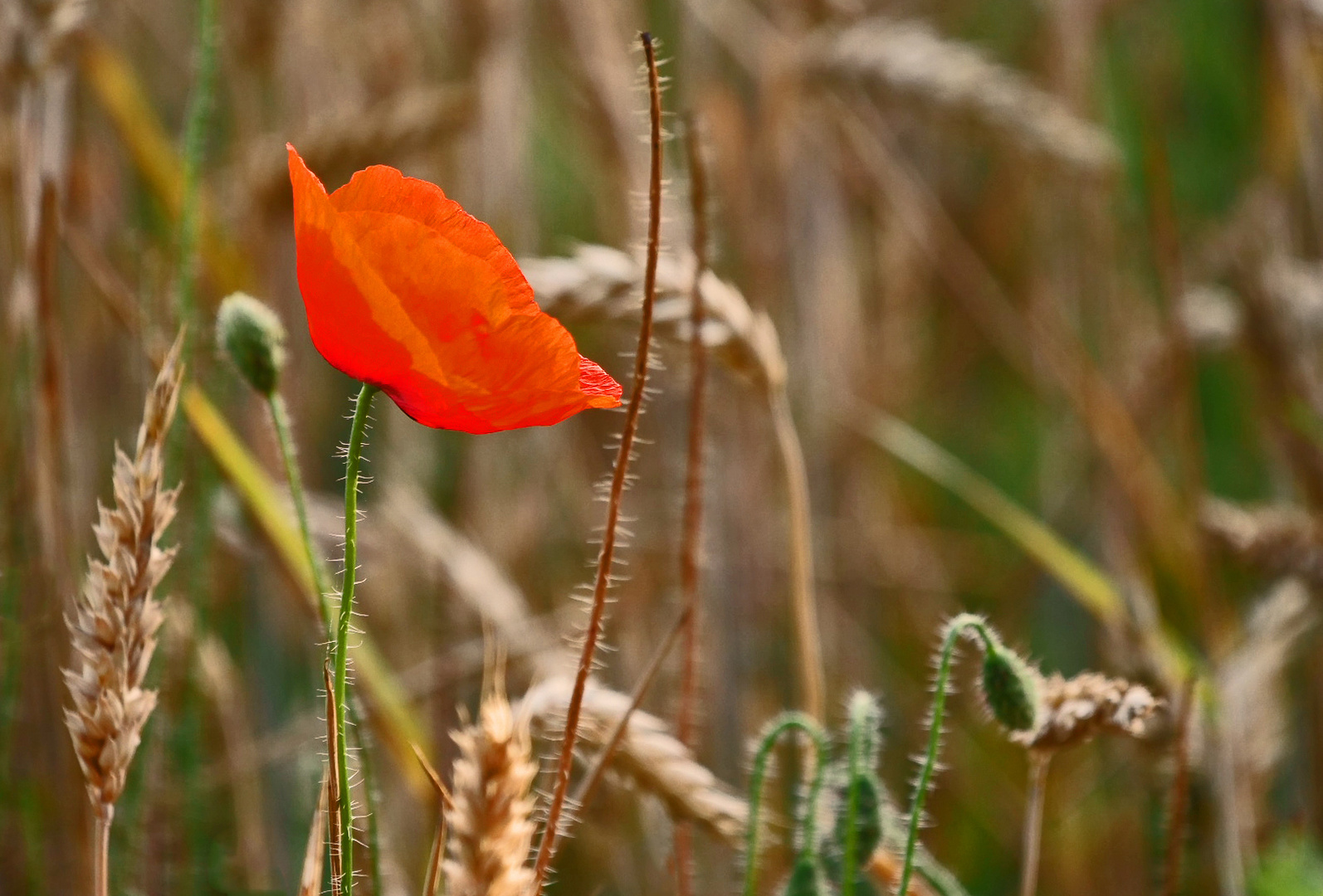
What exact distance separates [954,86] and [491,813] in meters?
1.11

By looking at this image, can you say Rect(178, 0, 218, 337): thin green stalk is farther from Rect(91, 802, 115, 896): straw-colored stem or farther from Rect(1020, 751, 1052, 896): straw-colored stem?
Rect(1020, 751, 1052, 896): straw-colored stem

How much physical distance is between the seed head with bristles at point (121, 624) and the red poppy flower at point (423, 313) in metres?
0.08

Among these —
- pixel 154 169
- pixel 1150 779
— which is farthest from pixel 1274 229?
pixel 154 169

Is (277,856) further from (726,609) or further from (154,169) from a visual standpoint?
(154,169)

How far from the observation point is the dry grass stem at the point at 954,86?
132cm

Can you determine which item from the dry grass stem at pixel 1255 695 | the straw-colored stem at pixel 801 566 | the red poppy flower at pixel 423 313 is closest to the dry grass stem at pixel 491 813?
the red poppy flower at pixel 423 313

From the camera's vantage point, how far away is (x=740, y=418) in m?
1.42

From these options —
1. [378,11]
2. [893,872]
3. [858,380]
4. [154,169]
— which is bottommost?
[893,872]

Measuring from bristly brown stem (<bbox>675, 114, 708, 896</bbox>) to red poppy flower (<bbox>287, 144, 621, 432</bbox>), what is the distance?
25cm

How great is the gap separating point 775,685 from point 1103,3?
42.5 inches

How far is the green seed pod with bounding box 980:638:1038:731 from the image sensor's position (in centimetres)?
53

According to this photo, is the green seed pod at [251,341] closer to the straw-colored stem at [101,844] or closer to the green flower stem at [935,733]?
the straw-colored stem at [101,844]

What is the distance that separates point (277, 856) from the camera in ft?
3.64

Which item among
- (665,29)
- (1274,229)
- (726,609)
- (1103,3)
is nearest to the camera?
(726,609)
